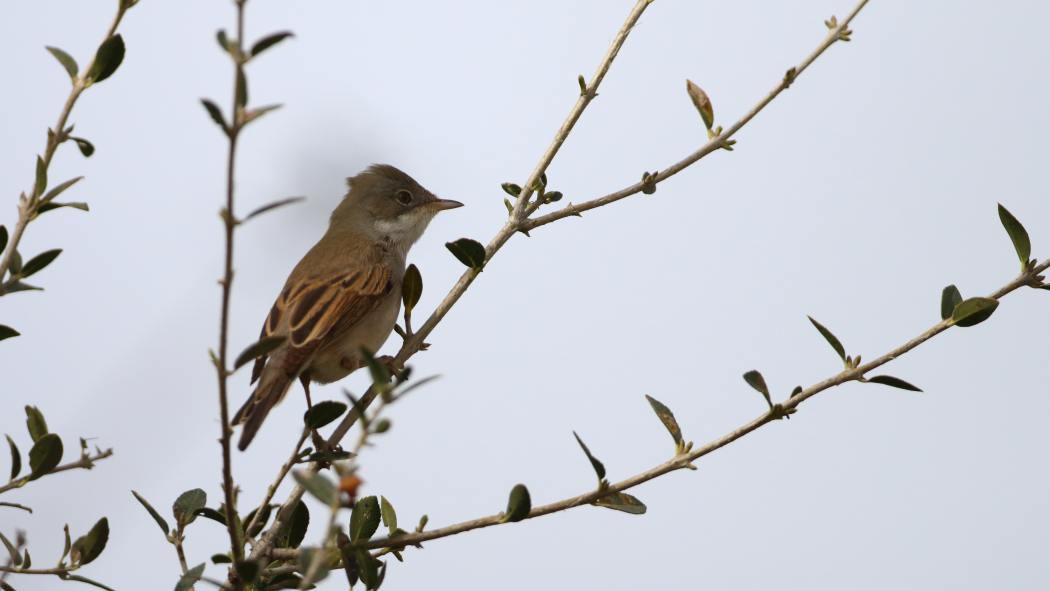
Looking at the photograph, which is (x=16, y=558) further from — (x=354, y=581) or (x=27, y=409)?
(x=354, y=581)

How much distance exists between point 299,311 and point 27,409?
268cm

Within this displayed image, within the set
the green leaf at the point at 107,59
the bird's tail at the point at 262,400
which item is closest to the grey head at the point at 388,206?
the bird's tail at the point at 262,400

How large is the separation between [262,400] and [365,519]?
164 cm

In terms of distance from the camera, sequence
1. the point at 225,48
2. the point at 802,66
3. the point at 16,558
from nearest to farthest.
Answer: the point at 225,48 < the point at 16,558 < the point at 802,66

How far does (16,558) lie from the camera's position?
3.63 m

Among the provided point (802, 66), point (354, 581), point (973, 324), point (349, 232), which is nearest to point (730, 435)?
point (973, 324)

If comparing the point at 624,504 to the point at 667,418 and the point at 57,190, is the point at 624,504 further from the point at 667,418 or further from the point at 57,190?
the point at 57,190

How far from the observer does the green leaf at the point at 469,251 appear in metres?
4.72

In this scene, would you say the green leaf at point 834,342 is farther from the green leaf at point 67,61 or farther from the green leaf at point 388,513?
the green leaf at point 67,61

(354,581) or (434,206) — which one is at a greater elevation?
(434,206)

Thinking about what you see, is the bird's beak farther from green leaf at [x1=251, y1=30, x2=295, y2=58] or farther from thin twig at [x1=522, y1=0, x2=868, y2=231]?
green leaf at [x1=251, y1=30, x2=295, y2=58]

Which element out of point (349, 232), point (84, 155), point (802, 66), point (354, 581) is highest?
point (349, 232)

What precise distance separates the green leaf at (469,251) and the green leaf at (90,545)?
1.77 metres

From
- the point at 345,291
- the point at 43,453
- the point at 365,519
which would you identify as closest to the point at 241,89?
the point at 43,453
